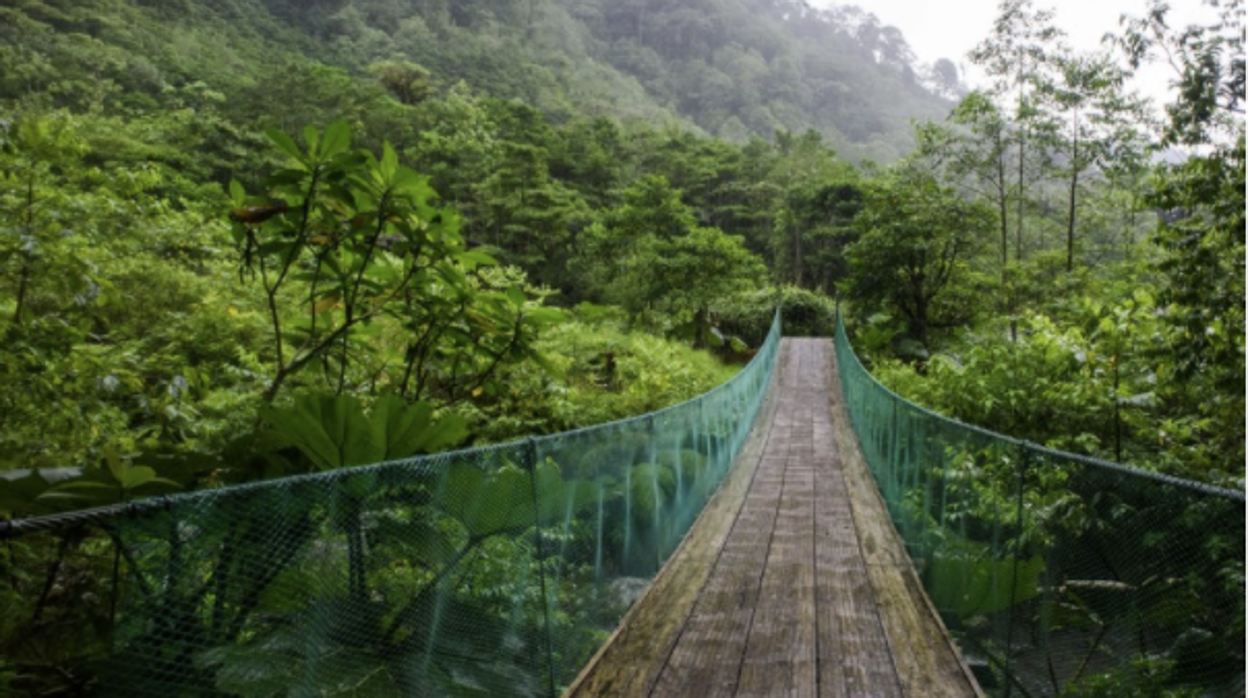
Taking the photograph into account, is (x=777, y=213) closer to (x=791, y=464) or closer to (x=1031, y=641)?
(x=791, y=464)

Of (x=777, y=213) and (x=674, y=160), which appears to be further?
(x=674, y=160)

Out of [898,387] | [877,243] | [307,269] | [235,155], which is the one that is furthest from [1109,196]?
[235,155]

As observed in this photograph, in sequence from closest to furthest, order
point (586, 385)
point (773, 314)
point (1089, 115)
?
point (586, 385)
point (1089, 115)
point (773, 314)

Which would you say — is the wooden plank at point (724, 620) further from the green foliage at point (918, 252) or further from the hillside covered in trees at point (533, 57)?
the hillside covered in trees at point (533, 57)

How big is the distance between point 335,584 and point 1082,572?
98.0 inches

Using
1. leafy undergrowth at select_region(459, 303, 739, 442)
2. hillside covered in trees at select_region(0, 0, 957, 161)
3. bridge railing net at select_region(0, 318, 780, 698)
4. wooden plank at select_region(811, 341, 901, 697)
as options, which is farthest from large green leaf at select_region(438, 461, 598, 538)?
hillside covered in trees at select_region(0, 0, 957, 161)

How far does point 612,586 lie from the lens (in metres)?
3.65

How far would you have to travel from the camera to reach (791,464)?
8500 mm

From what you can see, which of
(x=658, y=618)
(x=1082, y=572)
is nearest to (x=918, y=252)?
(x=658, y=618)

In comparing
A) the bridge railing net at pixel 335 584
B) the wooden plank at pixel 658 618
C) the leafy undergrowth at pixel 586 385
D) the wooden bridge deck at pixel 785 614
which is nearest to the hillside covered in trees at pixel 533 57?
the leafy undergrowth at pixel 586 385

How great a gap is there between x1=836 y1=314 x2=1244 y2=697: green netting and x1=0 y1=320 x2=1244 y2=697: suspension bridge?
0.04 feet

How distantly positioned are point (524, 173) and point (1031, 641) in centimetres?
2570

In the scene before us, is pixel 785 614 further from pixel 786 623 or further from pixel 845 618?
pixel 845 618

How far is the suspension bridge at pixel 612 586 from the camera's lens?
135 centimetres
